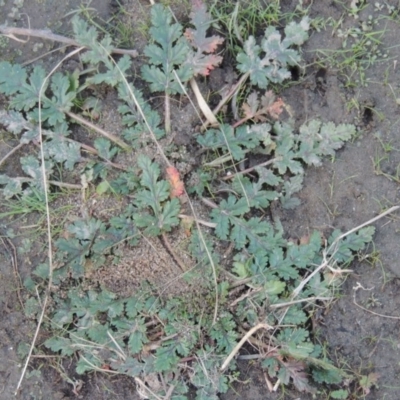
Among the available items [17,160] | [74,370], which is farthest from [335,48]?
[74,370]

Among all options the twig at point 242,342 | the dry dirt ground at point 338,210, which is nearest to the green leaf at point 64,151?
the dry dirt ground at point 338,210

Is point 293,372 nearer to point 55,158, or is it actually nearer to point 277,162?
point 277,162

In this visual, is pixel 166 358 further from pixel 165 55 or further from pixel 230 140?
pixel 165 55

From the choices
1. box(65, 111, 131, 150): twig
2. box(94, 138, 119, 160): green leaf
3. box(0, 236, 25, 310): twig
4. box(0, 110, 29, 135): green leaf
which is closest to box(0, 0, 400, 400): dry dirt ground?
box(0, 236, 25, 310): twig

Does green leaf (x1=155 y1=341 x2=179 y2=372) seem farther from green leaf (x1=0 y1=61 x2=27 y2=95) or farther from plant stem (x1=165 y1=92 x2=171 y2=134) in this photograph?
green leaf (x1=0 y1=61 x2=27 y2=95)

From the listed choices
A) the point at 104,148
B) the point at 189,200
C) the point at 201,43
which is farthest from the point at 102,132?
the point at 201,43
